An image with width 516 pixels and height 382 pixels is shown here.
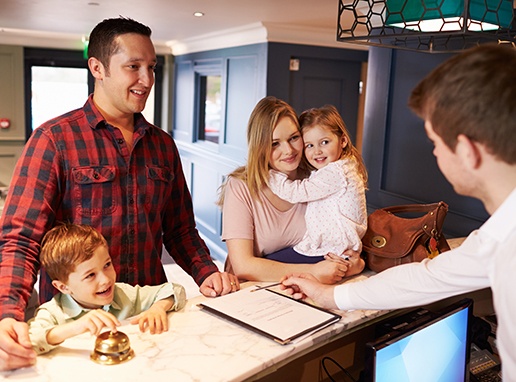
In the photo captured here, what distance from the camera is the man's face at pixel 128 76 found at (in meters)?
1.68

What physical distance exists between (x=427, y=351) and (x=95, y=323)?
32.7 inches

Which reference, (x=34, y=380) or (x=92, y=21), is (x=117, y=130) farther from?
(x=92, y=21)

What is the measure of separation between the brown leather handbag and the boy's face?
33.9 inches

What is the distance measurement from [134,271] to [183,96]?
559 cm

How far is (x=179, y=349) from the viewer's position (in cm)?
119

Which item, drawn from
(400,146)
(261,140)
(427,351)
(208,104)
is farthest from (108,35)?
(208,104)

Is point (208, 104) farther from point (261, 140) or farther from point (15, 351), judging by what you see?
point (15, 351)

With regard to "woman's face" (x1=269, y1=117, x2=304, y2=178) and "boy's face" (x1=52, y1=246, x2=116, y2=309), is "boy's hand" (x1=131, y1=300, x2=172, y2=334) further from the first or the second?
"woman's face" (x1=269, y1=117, x2=304, y2=178)

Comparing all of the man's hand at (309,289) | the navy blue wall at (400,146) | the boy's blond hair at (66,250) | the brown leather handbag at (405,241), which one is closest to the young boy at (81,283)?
the boy's blond hair at (66,250)

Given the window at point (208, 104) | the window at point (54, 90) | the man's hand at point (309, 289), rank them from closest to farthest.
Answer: the man's hand at point (309, 289) < the window at point (208, 104) < the window at point (54, 90)

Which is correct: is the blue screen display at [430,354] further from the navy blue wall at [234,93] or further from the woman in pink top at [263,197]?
the navy blue wall at [234,93]

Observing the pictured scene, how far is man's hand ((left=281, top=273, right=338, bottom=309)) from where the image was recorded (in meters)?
1.44

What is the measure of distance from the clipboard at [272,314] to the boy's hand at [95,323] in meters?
0.29

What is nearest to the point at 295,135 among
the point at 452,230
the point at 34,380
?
the point at 34,380
